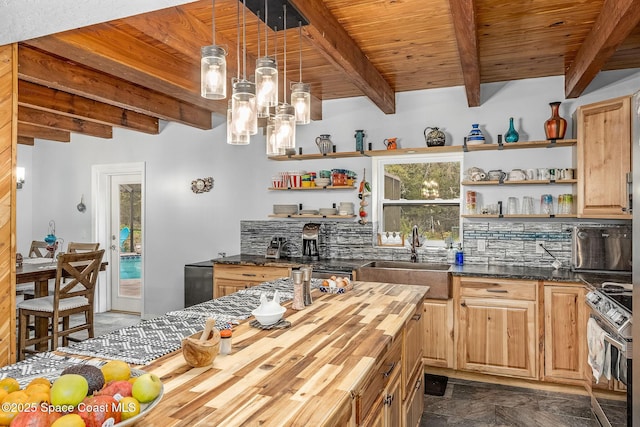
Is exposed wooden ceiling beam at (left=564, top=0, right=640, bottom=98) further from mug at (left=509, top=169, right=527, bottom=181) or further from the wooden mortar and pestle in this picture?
→ the wooden mortar and pestle

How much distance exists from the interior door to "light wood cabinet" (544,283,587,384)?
501 cm

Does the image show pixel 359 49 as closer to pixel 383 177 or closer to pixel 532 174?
pixel 383 177

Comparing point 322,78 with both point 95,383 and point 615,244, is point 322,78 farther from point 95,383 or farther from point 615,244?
point 95,383

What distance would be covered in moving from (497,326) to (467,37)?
89.8 inches

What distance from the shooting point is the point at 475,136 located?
3938 millimetres

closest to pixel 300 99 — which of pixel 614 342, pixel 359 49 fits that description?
pixel 359 49

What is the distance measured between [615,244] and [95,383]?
3918mm

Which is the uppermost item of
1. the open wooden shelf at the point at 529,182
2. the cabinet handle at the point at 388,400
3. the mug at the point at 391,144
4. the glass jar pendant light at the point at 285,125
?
the mug at the point at 391,144

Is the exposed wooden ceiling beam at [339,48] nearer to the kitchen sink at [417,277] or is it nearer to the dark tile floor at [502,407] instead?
the kitchen sink at [417,277]

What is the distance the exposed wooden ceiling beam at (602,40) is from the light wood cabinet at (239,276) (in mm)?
2980

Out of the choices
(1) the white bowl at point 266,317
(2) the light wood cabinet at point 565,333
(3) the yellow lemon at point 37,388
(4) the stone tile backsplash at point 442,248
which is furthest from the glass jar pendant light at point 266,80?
(4) the stone tile backsplash at point 442,248

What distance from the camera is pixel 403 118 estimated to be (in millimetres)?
4406

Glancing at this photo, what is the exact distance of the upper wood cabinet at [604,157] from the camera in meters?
3.29

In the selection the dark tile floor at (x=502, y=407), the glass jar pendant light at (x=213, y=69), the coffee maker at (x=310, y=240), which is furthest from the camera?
the coffee maker at (x=310, y=240)
